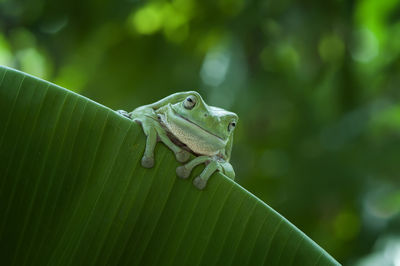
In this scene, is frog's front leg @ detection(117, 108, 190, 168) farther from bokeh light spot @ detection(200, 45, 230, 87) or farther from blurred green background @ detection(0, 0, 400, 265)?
bokeh light spot @ detection(200, 45, 230, 87)

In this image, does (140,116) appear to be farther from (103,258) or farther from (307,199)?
(307,199)

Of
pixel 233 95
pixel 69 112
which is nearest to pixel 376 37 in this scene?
pixel 233 95

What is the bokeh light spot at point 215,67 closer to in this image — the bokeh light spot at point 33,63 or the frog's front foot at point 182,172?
the bokeh light spot at point 33,63

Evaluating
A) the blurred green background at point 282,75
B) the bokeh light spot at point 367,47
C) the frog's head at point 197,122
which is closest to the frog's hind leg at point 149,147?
the frog's head at point 197,122

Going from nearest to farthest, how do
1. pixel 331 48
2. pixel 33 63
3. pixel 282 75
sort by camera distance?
pixel 331 48 → pixel 282 75 → pixel 33 63

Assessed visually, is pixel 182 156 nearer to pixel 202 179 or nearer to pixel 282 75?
pixel 202 179

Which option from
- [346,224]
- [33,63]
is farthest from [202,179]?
[33,63]

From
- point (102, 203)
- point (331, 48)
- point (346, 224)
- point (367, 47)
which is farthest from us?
point (367, 47)
